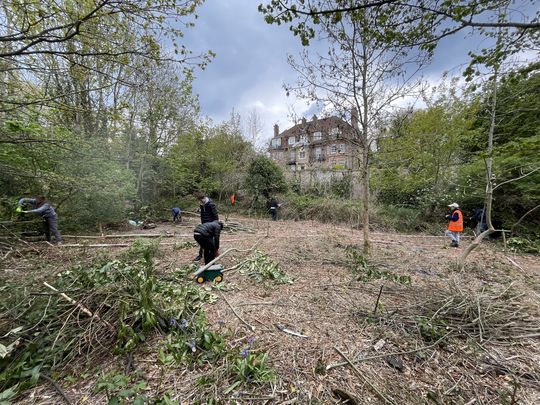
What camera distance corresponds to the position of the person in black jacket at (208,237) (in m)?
4.18

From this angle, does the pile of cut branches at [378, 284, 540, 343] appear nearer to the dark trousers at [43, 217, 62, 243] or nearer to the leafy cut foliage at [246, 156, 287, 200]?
the dark trousers at [43, 217, 62, 243]

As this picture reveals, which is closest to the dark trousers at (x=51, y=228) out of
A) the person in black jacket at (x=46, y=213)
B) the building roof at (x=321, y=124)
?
the person in black jacket at (x=46, y=213)

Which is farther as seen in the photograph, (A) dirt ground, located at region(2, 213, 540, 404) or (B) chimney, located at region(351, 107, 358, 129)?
(B) chimney, located at region(351, 107, 358, 129)

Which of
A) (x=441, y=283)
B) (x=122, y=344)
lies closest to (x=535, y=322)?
(x=441, y=283)

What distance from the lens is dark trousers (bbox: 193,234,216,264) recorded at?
4.23 metres

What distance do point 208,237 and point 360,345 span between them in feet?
10.4

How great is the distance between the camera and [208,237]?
4285mm

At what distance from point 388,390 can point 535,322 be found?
104 inches

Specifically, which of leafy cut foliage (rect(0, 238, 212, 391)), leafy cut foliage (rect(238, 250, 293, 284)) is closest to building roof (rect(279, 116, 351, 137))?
leafy cut foliage (rect(238, 250, 293, 284))

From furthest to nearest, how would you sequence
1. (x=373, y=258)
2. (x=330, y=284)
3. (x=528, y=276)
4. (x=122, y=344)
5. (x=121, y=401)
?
(x=373, y=258), (x=528, y=276), (x=330, y=284), (x=122, y=344), (x=121, y=401)

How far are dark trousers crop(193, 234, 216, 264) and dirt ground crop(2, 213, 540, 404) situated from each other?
626 millimetres

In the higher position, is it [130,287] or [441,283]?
[130,287]

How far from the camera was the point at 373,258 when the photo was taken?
18.6 feet

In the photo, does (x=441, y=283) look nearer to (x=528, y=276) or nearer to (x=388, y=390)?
(x=528, y=276)
